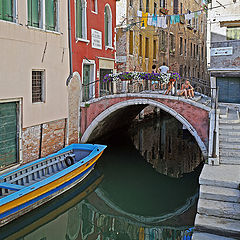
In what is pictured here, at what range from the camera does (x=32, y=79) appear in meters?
8.92

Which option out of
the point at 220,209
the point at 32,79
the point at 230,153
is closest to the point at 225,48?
the point at 230,153

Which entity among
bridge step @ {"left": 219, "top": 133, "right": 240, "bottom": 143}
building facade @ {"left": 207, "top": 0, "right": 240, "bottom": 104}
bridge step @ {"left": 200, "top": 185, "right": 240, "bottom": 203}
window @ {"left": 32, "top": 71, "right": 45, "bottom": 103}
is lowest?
bridge step @ {"left": 200, "top": 185, "right": 240, "bottom": 203}

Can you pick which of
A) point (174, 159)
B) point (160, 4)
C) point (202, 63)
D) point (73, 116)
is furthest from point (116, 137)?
point (202, 63)

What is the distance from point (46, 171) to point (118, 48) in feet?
29.2

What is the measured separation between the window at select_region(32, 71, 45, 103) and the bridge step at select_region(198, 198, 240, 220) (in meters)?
5.50

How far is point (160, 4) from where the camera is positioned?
19.5m

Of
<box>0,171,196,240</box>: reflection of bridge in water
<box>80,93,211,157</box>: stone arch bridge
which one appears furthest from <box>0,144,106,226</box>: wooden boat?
<box>80,93,211,157</box>: stone arch bridge

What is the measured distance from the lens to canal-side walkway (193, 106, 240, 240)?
4.91 metres

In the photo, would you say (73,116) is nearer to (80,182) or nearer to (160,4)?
(80,182)

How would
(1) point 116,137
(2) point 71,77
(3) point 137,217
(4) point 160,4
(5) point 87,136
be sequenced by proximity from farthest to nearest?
(4) point 160,4, (1) point 116,137, (5) point 87,136, (2) point 71,77, (3) point 137,217

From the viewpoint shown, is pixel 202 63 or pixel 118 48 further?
pixel 202 63

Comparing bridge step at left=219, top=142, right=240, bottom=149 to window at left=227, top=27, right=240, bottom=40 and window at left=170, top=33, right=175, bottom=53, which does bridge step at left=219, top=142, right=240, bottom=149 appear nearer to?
window at left=227, top=27, right=240, bottom=40

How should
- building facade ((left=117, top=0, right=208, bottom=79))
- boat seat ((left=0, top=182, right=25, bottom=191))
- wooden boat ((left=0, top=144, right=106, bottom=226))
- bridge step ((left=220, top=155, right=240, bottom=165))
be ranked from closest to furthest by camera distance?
wooden boat ((left=0, top=144, right=106, bottom=226))
boat seat ((left=0, top=182, right=25, bottom=191))
bridge step ((left=220, top=155, right=240, bottom=165))
building facade ((left=117, top=0, right=208, bottom=79))

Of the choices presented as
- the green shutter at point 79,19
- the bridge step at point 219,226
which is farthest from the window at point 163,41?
the bridge step at point 219,226
